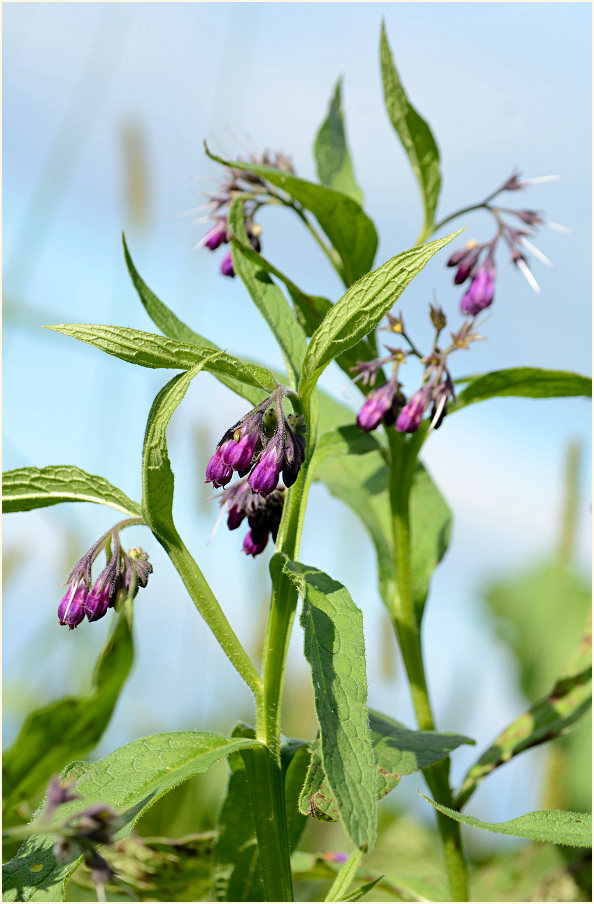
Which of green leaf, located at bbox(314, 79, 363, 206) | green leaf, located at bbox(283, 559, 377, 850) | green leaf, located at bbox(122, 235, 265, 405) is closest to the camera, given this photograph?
green leaf, located at bbox(283, 559, 377, 850)

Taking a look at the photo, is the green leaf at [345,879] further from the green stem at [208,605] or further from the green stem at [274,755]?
the green stem at [208,605]

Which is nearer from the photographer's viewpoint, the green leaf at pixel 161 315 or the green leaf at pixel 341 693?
the green leaf at pixel 341 693

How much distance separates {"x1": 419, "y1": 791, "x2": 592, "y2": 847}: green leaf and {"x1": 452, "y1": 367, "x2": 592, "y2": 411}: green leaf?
1125 mm

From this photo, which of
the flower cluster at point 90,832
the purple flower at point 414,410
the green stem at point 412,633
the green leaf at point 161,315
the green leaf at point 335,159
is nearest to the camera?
the flower cluster at point 90,832

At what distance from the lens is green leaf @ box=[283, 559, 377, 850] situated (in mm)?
1384

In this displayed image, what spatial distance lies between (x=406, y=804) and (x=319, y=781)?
9.27 ft

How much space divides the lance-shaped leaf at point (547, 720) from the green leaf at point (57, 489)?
129cm

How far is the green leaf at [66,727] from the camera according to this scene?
2.02 metres

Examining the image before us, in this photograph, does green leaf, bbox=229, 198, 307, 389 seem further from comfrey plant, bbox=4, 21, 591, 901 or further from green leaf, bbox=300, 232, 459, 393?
green leaf, bbox=300, 232, 459, 393

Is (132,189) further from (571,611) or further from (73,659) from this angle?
(571,611)

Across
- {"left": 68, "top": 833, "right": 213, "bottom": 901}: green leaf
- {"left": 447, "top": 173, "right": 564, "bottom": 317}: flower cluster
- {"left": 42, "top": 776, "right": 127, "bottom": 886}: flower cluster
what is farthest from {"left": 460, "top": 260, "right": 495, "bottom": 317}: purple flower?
{"left": 42, "top": 776, "right": 127, "bottom": 886}: flower cluster

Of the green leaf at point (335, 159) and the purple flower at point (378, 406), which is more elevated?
the green leaf at point (335, 159)

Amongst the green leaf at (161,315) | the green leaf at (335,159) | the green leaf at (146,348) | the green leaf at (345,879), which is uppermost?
the green leaf at (335,159)

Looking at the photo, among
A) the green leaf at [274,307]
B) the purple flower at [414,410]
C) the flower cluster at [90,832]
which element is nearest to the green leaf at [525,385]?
the purple flower at [414,410]
